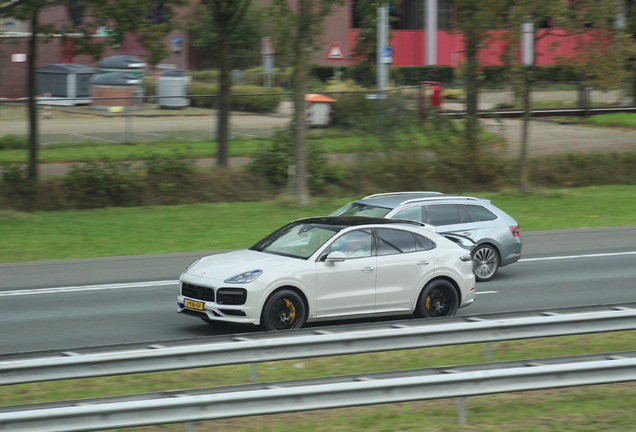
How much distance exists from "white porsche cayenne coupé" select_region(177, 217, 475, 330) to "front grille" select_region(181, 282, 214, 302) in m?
0.01

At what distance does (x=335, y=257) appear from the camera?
10.3m

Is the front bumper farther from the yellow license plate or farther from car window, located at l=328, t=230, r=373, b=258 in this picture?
car window, located at l=328, t=230, r=373, b=258

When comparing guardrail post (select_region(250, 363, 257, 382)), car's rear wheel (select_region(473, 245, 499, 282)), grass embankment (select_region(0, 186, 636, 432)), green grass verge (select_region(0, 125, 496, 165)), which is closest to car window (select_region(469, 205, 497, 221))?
car's rear wheel (select_region(473, 245, 499, 282))

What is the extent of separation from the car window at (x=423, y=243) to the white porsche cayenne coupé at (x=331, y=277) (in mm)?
14

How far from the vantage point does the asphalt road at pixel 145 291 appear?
1066cm

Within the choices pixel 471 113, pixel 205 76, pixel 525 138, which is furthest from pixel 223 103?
pixel 205 76

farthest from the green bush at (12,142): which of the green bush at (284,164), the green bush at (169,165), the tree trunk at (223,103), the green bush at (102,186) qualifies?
the green bush at (284,164)

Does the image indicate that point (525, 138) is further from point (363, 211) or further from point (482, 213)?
point (363, 211)

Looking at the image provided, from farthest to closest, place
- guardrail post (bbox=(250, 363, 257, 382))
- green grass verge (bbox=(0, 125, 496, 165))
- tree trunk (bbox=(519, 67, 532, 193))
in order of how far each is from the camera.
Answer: green grass verge (bbox=(0, 125, 496, 165)) → tree trunk (bbox=(519, 67, 532, 193)) → guardrail post (bbox=(250, 363, 257, 382))

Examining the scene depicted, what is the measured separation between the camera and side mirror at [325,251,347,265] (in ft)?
33.8

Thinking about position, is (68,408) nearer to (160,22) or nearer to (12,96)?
(160,22)

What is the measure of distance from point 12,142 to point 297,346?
23.7m

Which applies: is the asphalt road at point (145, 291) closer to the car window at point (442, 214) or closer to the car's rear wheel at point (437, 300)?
the car's rear wheel at point (437, 300)

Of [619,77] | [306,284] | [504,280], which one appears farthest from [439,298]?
[619,77]
